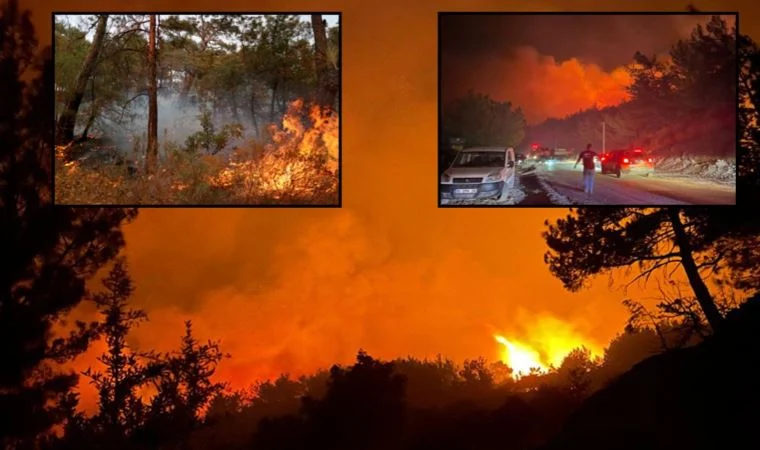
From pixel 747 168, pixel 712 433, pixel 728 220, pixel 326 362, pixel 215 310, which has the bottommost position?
pixel 712 433

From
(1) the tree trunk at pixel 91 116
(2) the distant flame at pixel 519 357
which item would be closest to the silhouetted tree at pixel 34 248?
(1) the tree trunk at pixel 91 116

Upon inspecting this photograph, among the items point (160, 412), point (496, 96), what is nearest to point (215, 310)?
point (160, 412)

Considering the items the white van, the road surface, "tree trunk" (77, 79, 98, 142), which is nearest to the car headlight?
the white van

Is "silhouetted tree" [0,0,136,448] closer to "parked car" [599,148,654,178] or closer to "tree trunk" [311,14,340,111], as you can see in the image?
"tree trunk" [311,14,340,111]

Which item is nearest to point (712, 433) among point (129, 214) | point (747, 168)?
point (747, 168)

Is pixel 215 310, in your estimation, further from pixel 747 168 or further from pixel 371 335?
pixel 747 168

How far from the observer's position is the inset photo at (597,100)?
4.58 m

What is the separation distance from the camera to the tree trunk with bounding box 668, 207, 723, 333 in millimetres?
4668

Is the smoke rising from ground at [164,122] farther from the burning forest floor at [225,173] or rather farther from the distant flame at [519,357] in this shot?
the distant flame at [519,357]

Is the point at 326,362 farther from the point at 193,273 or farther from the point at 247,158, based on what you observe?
the point at 247,158

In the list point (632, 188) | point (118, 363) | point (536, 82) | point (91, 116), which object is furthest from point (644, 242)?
point (91, 116)

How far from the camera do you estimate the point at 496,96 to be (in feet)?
15.1

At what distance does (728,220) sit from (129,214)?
329cm

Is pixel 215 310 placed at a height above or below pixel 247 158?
below
